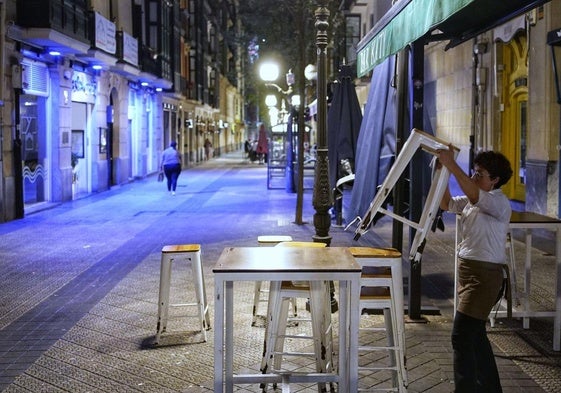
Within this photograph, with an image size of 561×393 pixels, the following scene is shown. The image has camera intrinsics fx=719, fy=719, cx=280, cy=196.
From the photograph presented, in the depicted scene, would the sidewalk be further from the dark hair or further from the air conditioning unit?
the air conditioning unit

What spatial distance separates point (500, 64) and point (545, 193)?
425cm

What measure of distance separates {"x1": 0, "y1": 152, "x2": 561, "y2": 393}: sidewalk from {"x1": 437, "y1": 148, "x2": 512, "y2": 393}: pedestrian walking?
0.67 m

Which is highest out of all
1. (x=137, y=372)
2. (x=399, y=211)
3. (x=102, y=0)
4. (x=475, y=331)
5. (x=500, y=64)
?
(x=102, y=0)

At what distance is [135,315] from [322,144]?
2.68m

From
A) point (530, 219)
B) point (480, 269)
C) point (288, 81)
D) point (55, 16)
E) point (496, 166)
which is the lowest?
point (480, 269)

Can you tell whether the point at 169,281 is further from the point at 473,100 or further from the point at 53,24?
the point at 53,24

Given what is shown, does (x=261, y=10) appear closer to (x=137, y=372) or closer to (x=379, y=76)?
(x=379, y=76)

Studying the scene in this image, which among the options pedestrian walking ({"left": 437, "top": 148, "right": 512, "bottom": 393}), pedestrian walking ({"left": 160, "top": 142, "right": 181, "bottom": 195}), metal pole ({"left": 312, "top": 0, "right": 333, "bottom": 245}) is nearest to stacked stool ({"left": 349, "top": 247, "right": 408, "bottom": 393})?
pedestrian walking ({"left": 437, "top": 148, "right": 512, "bottom": 393})

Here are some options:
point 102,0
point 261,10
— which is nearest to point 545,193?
point 102,0

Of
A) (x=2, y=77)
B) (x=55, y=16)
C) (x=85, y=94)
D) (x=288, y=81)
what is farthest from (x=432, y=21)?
(x=85, y=94)

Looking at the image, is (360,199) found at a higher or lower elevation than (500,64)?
lower

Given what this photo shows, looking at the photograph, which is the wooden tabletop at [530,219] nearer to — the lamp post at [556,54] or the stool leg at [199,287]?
the stool leg at [199,287]

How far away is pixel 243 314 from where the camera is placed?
7.56 metres

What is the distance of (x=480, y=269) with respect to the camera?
465 centimetres
